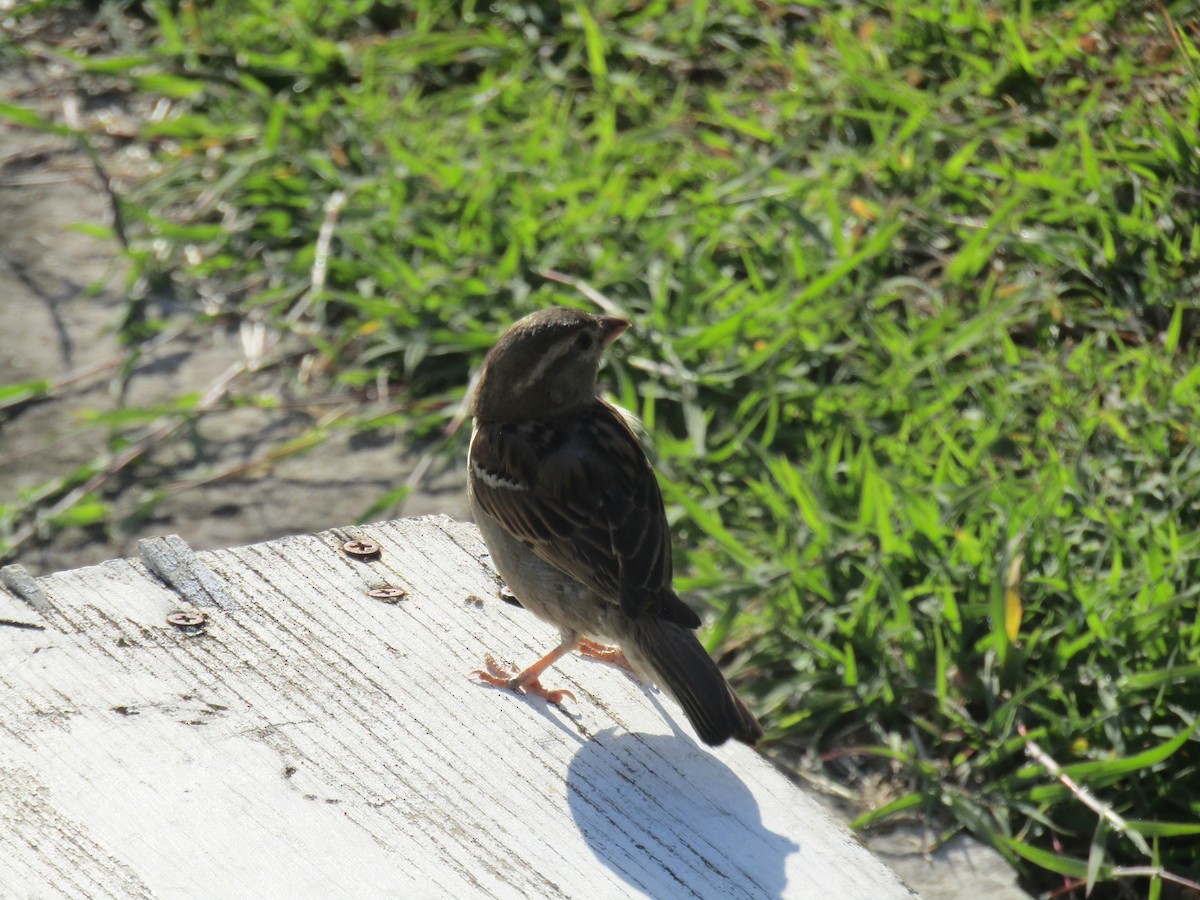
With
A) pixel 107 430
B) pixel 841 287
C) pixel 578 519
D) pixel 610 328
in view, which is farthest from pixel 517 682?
pixel 107 430

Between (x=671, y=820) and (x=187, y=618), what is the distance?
977 millimetres

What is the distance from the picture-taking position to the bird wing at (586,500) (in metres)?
3.18

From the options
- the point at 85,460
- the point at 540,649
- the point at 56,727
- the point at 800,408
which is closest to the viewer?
the point at 56,727

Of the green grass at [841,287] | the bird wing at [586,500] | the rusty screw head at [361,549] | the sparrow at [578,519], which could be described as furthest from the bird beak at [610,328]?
the rusty screw head at [361,549]

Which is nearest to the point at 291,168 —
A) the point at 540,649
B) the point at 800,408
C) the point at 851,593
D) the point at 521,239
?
the point at 521,239

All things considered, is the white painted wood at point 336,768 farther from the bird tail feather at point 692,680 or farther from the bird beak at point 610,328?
the bird beak at point 610,328

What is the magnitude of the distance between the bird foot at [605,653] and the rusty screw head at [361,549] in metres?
0.48

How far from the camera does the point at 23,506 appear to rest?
4992 mm

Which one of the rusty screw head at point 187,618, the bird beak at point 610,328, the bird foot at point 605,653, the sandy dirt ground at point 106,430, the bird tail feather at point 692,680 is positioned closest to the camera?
the bird tail feather at point 692,680

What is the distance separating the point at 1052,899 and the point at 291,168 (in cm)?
430

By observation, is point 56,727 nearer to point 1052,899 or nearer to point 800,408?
point 1052,899

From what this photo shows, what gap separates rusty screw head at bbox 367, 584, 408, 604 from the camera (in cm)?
286

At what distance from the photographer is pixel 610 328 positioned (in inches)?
148

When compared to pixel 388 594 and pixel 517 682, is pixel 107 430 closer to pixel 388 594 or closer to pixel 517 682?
pixel 388 594
